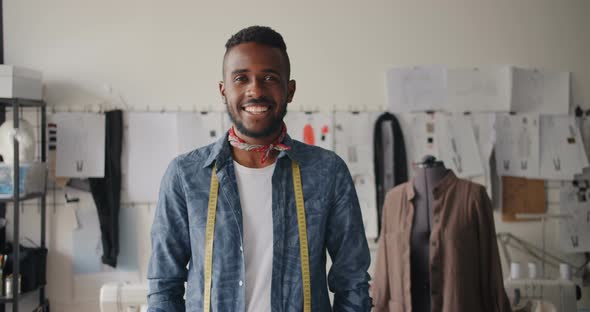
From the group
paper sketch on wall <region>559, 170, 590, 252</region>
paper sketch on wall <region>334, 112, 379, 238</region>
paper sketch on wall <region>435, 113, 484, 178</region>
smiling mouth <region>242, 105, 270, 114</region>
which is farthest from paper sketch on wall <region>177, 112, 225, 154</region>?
paper sketch on wall <region>559, 170, 590, 252</region>

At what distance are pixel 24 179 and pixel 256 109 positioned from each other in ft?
→ 6.54

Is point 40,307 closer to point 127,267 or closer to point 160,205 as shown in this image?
point 127,267

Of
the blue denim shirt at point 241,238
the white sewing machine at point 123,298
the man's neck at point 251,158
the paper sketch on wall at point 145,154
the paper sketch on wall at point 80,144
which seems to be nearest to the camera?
the blue denim shirt at point 241,238

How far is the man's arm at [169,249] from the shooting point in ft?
3.52

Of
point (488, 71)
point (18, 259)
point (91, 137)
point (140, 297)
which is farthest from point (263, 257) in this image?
point (488, 71)

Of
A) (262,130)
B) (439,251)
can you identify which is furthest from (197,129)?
(262,130)

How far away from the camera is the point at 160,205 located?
44.2 inches

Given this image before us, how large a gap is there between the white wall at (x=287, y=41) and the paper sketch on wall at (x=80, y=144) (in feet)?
0.33

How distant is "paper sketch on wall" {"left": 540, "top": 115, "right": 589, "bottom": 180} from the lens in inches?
129

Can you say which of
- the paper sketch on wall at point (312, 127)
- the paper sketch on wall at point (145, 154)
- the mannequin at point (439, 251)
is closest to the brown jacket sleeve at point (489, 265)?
the mannequin at point (439, 251)

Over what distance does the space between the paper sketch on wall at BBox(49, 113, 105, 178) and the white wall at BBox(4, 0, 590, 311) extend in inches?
4.0

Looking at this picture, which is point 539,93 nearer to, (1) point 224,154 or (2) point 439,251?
(2) point 439,251

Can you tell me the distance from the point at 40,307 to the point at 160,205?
214 centimetres

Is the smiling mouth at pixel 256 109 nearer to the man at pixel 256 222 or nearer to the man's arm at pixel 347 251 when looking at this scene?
the man at pixel 256 222
